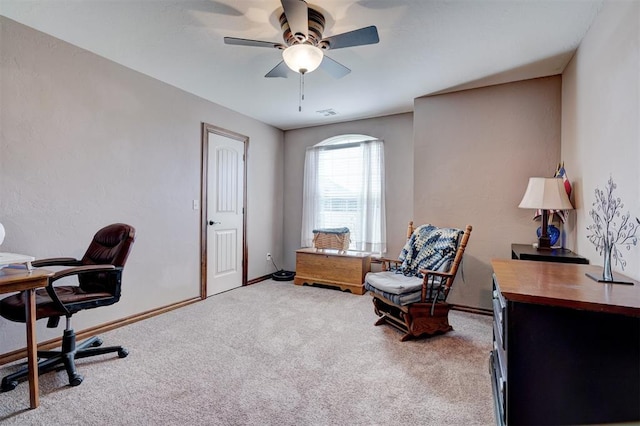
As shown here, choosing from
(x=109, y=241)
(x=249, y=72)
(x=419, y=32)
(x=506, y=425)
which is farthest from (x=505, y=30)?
(x=109, y=241)

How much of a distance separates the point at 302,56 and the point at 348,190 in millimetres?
2706

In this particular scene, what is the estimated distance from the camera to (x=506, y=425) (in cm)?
112

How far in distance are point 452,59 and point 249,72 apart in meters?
1.81

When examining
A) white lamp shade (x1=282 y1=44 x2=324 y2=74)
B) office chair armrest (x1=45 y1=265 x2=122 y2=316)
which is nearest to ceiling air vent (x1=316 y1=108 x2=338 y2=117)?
white lamp shade (x1=282 y1=44 x2=324 y2=74)

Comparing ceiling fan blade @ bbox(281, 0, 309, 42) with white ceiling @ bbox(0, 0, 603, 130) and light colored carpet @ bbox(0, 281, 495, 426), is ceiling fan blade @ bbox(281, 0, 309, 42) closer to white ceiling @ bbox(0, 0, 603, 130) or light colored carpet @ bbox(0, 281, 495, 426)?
white ceiling @ bbox(0, 0, 603, 130)

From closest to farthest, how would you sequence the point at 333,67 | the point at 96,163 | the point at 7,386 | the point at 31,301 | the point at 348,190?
the point at 31,301
the point at 7,386
the point at 333,67
the point at 96,163
the point at 348,190

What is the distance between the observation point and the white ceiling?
1.97 meters

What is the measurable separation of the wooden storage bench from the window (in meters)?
0.40

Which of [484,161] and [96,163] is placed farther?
[484,161]

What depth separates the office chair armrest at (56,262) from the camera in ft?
6.96

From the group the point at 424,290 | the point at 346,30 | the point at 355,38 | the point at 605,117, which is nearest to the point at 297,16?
the point at 355,38

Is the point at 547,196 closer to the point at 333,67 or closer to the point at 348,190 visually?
the point at 333,67

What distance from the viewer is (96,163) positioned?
265cm

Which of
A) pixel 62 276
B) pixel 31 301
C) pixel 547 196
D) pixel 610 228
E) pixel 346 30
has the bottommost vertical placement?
pixel 31 301
